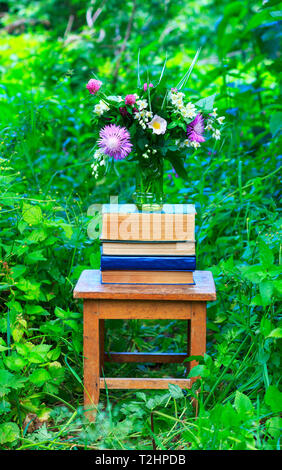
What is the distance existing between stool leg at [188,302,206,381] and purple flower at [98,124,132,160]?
553mm

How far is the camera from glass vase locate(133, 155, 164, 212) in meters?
1.87

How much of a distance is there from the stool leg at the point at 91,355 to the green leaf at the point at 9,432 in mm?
243

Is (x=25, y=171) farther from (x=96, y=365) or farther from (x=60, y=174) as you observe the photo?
(x=96, y=365)

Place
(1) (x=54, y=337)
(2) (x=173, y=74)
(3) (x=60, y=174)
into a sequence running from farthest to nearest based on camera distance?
(2) (x=173, y=74) → (3) (x=60, y=174) → (1) (x=54, y=337)

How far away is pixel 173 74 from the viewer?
3939 mm

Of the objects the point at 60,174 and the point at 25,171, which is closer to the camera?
the point at 25,171

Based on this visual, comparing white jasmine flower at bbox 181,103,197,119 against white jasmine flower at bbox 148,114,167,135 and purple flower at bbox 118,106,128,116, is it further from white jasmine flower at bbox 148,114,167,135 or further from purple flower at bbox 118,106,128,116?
purple flower at bbox 118,106,128,116

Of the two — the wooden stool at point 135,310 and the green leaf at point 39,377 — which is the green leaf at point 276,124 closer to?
the wooden stool at point 135,310

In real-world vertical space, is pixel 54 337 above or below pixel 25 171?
below

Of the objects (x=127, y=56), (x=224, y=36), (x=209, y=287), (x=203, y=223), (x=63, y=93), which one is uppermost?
(x=127, y=56)

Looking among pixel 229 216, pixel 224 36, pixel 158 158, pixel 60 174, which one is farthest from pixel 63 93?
pixel 158 158

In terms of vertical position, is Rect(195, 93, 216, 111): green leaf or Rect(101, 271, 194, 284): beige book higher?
Rect(195, 93, 216, 111): green leaf

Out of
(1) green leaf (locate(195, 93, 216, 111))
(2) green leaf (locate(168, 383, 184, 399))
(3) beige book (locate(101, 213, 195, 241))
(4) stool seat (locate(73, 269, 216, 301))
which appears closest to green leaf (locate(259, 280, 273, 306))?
(4) stool seat (locate(73, 269, 216, 301))

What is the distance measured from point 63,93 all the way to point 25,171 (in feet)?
2.47
